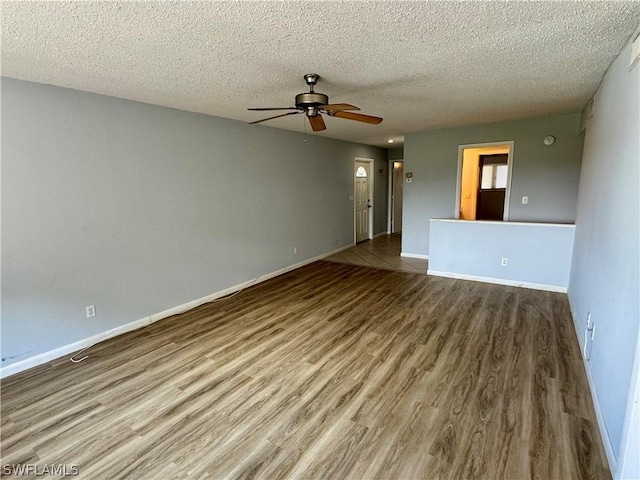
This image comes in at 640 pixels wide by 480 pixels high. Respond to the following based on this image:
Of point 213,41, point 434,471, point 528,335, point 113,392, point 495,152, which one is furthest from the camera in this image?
point 495,152

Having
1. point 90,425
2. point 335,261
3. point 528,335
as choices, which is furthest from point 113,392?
point 335,261

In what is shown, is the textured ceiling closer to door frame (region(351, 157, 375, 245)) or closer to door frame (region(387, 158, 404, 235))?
door frame (region(351, 157, 375, 245))

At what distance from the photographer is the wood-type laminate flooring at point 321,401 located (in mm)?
1722

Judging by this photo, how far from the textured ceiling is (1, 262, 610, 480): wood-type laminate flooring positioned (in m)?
2.34

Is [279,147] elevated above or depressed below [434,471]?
above

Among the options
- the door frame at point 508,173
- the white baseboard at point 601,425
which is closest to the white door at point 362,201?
the door frame at point 508,173

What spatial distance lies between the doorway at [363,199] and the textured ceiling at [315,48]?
3989mm

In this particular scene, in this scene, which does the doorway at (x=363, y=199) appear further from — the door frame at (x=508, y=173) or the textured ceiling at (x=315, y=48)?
the textured ceiling at (x=315, y=48)

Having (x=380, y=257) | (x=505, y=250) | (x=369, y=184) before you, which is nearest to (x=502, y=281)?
(x=505, y=250)

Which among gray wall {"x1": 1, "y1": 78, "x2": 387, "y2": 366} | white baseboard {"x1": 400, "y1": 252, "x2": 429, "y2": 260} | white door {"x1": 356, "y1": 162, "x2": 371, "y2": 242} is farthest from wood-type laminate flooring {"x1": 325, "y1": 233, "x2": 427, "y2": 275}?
gray wall {"x1": 1, "y1": 78, "x2": 387, "y2": 366}

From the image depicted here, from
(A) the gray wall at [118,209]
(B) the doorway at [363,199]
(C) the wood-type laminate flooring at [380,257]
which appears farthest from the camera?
(B) the doorway at [363,199]

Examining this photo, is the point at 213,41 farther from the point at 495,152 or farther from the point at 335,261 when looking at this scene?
the point at 495,152

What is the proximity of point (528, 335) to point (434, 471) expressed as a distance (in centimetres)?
202

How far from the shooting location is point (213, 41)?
6.45ft
